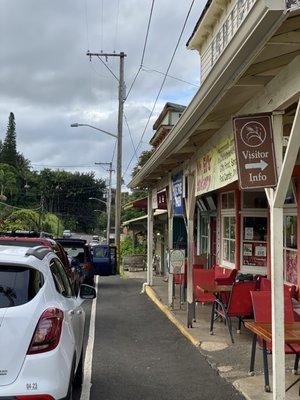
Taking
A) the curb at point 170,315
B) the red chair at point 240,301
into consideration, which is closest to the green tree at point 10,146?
the curb at point 170,315

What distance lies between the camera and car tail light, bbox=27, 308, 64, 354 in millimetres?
3932

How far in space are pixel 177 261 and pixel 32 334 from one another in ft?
27.6

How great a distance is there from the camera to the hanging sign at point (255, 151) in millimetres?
5539

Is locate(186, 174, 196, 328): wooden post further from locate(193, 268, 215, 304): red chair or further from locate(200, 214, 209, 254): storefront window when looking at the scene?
locate(200, 214, 209, 254): storefront window

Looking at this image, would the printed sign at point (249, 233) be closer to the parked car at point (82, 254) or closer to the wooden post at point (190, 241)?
the wooden post at point (190, 241)

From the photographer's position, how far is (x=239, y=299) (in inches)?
354

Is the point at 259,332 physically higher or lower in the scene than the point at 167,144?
lower

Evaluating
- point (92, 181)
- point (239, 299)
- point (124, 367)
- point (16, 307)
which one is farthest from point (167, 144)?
point (92, 181)

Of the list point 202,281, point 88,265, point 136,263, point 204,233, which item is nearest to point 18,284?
point 202,281

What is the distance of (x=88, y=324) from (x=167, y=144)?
13.4 feet

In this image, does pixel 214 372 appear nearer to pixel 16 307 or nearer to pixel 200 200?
pixel 16 307

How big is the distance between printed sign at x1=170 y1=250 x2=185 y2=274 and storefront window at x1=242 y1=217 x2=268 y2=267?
1565 mm

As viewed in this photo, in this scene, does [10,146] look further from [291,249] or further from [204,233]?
[291,249]

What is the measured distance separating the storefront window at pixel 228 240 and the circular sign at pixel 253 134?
26.9 ft
